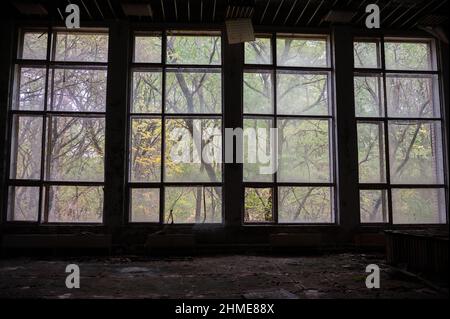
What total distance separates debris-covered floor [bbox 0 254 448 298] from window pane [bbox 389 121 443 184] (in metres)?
2.02

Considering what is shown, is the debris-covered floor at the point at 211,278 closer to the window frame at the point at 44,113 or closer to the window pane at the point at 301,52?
the window frame at the point at 44,113

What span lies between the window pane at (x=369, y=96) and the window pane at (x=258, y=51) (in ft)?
6.12

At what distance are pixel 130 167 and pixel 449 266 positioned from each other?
5.50 metres

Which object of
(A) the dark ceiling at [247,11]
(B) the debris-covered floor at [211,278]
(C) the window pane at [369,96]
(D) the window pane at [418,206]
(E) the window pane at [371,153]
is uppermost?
(A) the dark ceiling at [247,11]

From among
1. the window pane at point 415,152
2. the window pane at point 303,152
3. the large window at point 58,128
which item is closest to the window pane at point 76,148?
the large window at point 58,128

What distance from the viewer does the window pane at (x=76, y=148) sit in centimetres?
748

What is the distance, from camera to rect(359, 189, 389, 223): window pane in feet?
25.2

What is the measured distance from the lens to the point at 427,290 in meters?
4.38

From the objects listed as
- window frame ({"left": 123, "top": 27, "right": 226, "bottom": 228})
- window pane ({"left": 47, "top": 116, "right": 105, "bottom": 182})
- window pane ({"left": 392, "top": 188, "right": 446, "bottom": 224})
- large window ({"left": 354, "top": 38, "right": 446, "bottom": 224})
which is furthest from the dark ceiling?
window pane ({"left": 392, "top": 188, "right": 446, "bottom": 224})

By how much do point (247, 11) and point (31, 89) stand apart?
4.44m

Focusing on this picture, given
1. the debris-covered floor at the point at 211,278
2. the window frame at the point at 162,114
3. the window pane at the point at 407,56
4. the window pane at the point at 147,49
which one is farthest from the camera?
the window pane at the point at 407,56

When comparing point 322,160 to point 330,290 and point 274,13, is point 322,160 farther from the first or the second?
point 330,290

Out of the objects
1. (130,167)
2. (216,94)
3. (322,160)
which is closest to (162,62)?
(216,94)

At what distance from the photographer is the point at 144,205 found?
7488 millimetres
